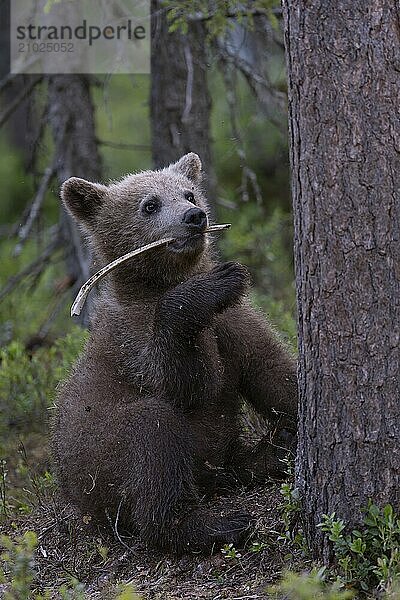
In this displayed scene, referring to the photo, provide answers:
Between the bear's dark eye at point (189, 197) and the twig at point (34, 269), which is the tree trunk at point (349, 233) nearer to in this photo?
the bear's dark eye at point (189, 197)

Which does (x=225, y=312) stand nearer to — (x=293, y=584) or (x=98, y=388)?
(x=98, y=388)

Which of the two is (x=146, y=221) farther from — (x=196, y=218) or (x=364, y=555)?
(x=364, y=555)

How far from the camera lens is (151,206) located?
6.16 meters

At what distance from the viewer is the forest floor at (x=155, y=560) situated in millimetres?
4604

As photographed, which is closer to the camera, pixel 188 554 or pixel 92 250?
pixel 188 554

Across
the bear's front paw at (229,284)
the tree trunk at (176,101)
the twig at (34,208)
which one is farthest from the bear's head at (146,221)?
the twig at (34,208)

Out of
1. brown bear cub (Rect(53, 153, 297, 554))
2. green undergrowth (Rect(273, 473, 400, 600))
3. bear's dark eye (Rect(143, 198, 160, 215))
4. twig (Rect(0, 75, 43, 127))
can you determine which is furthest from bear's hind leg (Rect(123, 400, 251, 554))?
twig (Rect(0, 75, 43, 127))

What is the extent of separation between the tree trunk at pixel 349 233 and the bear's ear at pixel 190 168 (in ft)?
8.09

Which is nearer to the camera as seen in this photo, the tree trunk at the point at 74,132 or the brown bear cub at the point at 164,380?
the brown bear cub at the point at 164,380

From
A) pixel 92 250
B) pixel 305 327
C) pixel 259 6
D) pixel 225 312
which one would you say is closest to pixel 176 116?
pixel 259 6

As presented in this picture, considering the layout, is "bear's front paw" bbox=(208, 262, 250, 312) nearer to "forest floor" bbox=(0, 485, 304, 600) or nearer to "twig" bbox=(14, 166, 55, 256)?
"forest floor" bbox=(0, 485, 304, 600)

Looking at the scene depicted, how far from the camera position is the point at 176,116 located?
950 cm

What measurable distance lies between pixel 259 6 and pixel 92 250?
9.21 feet

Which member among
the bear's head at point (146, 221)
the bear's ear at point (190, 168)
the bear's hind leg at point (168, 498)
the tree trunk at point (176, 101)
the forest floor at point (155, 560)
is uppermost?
the tree trunk at point (176, 101)
